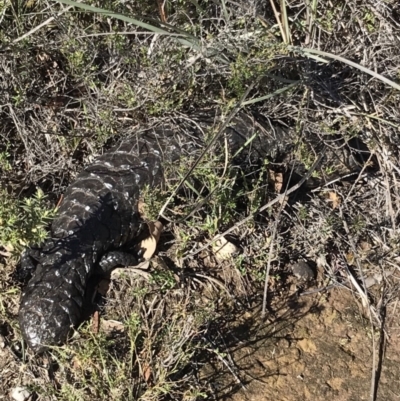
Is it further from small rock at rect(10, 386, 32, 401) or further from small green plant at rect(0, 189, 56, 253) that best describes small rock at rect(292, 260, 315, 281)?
small rock at rect(10, 386, 32, 401)

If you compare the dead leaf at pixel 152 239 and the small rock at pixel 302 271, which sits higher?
the dead leaf at pixel 152 239

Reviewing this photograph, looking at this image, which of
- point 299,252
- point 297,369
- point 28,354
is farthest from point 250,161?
point 28,354

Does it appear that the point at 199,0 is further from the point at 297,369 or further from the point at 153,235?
the point at 297,369

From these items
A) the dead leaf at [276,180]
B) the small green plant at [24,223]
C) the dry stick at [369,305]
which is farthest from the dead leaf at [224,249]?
the small green plant at [24,223]

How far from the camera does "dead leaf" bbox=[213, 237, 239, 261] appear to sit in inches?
148

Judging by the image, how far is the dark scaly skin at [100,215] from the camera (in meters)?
3.33

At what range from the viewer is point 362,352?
3602 millimetres

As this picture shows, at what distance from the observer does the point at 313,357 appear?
3.54 metres

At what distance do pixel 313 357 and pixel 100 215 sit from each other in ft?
4.79

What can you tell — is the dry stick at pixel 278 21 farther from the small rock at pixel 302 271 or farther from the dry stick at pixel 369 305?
the small rock at pixel 302 271

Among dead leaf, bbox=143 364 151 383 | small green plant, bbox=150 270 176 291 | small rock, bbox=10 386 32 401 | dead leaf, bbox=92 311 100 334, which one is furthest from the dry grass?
small rock, bbox=10 386 32 401

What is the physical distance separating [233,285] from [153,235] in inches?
21.8

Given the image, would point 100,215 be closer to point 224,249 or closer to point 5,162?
point 5,162

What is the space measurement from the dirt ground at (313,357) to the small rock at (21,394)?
93cm
